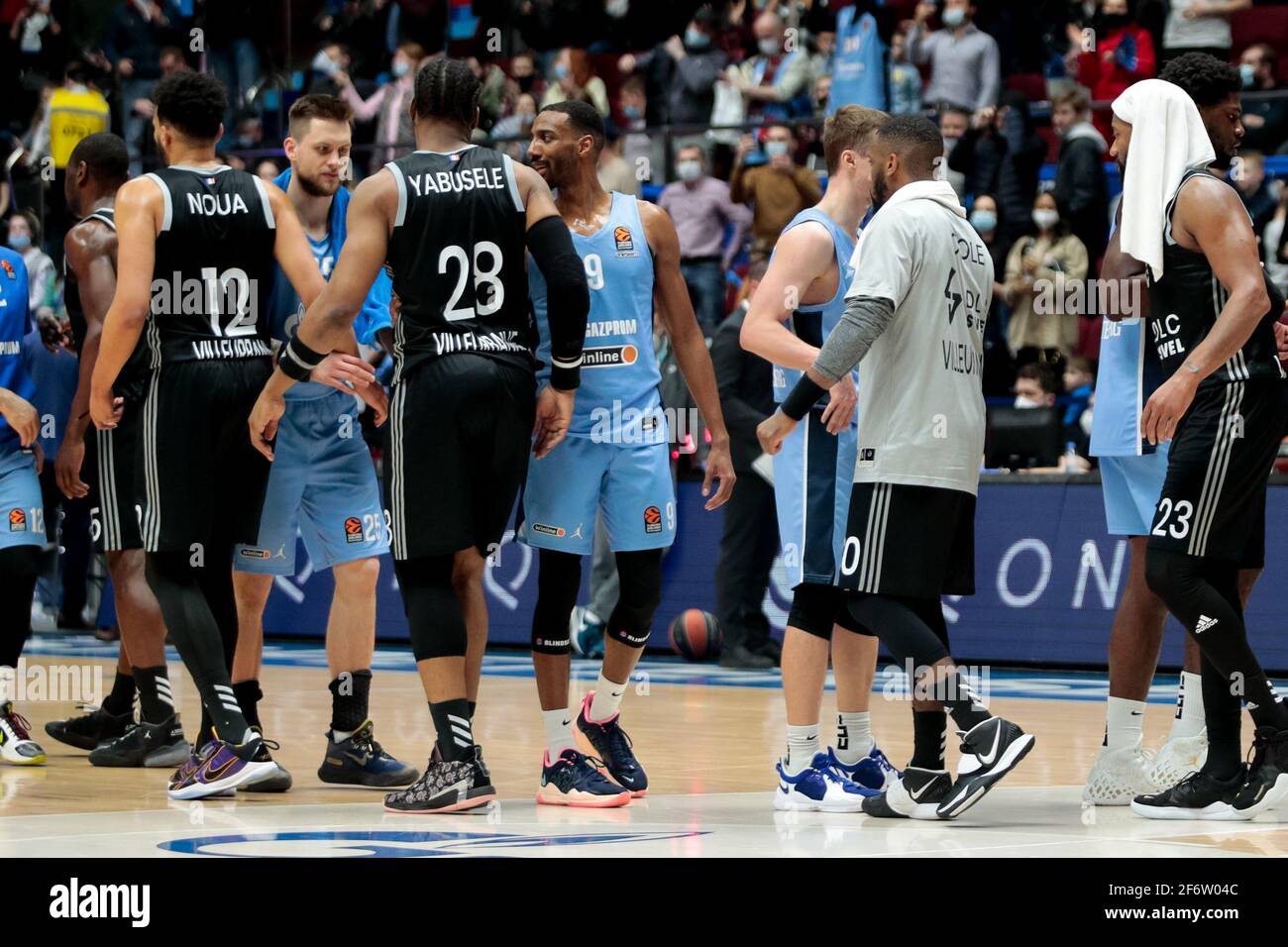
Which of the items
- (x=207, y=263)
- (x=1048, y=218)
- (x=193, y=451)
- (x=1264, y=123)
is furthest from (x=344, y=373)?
(x=1264, y=123)

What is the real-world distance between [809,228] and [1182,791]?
2.30m

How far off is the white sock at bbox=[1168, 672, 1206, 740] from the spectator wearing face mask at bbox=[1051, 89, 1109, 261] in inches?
340

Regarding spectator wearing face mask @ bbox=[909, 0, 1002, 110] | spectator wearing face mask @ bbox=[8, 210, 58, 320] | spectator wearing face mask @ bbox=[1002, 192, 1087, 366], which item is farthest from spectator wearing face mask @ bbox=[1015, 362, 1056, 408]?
spectator wearing face mask @ bbox=[8, 210, 58, 320]

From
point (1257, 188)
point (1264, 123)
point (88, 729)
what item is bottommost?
point (88, 729)

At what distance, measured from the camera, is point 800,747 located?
265 inches

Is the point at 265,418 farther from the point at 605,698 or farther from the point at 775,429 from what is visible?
the point at 775,429

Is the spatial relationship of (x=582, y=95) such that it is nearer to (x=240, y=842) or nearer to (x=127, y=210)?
(x=127, y=210)

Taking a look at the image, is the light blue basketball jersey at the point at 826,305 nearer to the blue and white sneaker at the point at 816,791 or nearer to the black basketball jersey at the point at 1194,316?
the black basketball jersey at the point at 1194,316

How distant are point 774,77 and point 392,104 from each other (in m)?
3.84

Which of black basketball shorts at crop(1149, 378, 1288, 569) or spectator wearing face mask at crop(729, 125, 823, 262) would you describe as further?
spectator wearing face mask at crop(729, 125, 823, 262)

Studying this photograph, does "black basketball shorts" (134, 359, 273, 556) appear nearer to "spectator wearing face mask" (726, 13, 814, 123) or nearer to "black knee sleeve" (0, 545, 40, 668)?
"black knee sleeve" (0, 545, 40, 668)

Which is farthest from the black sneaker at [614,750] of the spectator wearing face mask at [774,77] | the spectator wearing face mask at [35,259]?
the spectator wearing face mask at [35,259]

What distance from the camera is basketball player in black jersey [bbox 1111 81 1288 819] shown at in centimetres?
629
